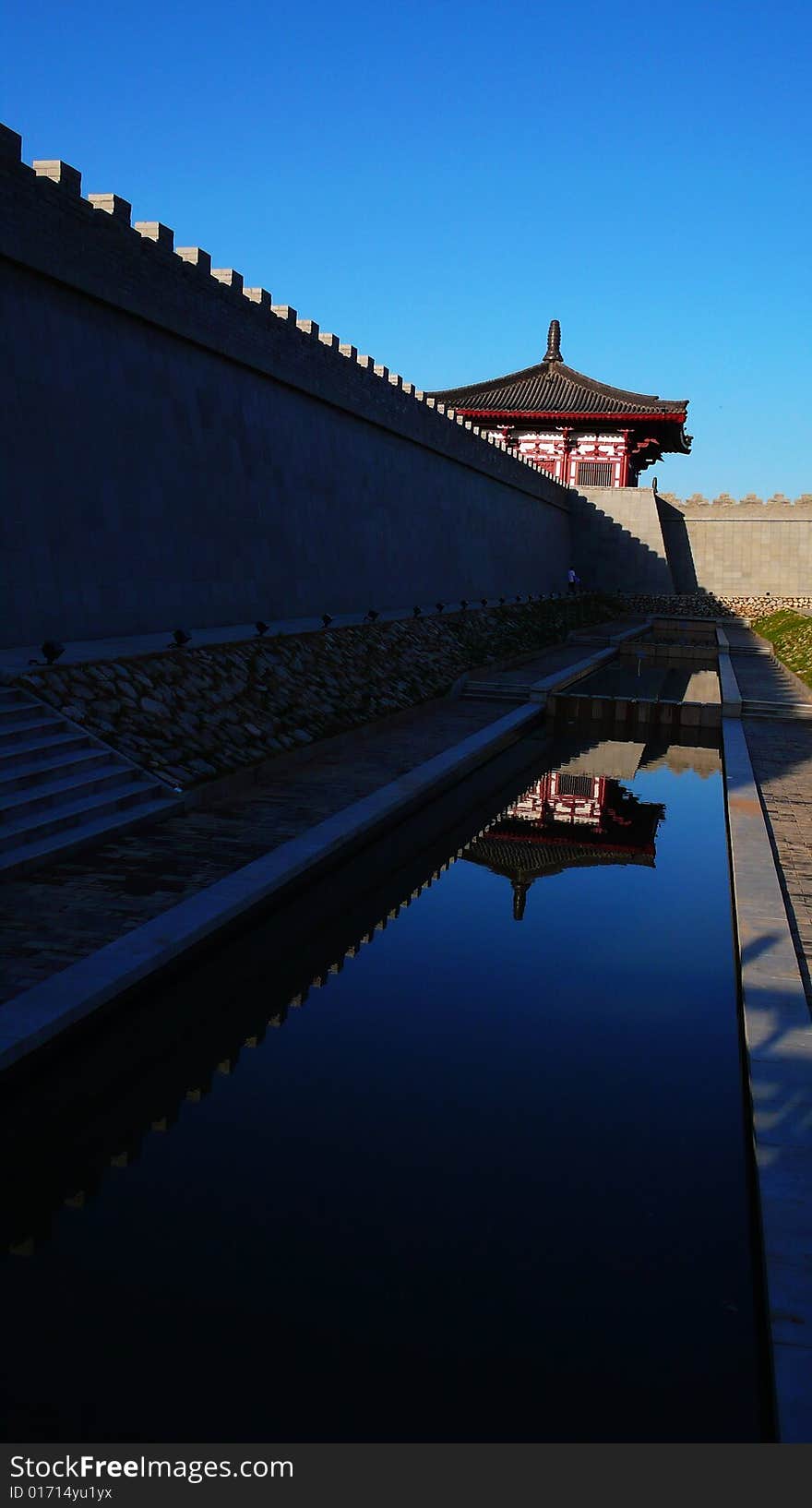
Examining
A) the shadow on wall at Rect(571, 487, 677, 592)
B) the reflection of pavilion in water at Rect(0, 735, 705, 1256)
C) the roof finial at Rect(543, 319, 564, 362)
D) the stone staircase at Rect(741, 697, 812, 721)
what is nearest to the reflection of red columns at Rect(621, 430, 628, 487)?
the shadow on wall at Rect(571, 487, 677, 592)

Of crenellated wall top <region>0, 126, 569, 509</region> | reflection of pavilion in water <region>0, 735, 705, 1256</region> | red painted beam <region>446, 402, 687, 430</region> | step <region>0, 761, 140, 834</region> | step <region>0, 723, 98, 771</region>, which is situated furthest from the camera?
red painted beam <region>446, 402, 687, 430</region>

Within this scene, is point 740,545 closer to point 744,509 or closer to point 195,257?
point 744,509

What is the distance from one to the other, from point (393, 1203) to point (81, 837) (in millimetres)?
4117

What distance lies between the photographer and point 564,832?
10750 millimetres

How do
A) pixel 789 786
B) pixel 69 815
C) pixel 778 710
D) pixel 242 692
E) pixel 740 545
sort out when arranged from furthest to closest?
pixel 740 545
pixel 778 710
pixel 789 786
pixel 242 692
pixel 69 815

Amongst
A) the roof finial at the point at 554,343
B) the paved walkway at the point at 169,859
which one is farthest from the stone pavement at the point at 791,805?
the roof finial at the point at 554,343

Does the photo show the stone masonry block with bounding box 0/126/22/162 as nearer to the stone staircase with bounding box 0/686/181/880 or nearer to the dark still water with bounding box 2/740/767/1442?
the stone staircase with bounding box 0/686/181/880

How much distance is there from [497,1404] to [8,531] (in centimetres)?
880

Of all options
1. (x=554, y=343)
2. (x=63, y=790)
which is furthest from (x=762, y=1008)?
(x=554, y=343)

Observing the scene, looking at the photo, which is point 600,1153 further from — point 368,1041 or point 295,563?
point 295,563

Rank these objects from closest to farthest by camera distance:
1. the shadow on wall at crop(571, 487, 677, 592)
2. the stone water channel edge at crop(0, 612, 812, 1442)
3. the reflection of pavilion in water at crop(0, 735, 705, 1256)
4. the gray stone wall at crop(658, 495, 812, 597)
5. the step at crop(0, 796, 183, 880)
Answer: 1. the stone water channel edge at crop(0, 612, 812, 1442)
2. the reflection of pavilion in water at crop(0, 735, 705, 1256)
3. the step at crop(0, 796, 183, 880)
4. the shadow on wall at crop(571, 487, 677, 592)
5. the gray stone wall at crop(658, 495, 812, 597)

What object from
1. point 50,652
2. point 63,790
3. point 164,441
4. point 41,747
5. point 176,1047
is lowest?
point 176,1047

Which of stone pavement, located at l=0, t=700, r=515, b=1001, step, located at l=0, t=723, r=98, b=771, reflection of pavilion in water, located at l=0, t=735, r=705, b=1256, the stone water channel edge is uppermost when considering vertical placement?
step, located at l=0, t=723, r=98, b=771

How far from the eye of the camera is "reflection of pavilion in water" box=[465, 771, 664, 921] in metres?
9.55
